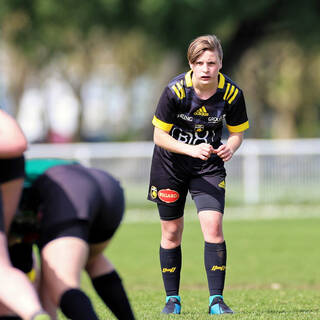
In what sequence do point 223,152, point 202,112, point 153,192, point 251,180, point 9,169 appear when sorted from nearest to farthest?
point 9,169 → point 223,152 → point 202,112 → point 153,192 → point 251,180

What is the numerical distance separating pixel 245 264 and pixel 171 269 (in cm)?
549

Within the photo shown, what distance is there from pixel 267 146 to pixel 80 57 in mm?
24147

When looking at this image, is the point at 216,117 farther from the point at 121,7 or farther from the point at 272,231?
the point at 121,7

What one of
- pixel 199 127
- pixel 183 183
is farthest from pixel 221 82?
pixel 183 183

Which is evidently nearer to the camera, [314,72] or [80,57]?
[80,57]

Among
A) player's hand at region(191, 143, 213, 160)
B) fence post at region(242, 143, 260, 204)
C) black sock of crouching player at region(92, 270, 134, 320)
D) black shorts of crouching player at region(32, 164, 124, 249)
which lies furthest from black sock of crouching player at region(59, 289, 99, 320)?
fence post at region(242, 143, 260, 204)

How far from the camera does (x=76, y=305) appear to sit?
4.55m

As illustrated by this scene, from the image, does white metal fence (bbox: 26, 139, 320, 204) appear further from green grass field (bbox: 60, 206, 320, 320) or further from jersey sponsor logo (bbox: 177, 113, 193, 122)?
jersey sponsor logo (bbox: 177, 113, 193, 122)

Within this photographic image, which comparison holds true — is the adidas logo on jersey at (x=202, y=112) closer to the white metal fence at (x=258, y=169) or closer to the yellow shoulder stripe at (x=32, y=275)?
the yellow shoulder stripe at (x=32, y=275)

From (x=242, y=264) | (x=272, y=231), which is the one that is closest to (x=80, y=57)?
(x=272, y=231)

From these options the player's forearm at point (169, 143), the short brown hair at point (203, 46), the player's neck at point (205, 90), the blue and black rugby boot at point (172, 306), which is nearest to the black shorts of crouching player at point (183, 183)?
the player's forearm at point (169, 143)

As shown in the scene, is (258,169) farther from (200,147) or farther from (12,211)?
(12,211)

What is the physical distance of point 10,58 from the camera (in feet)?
151

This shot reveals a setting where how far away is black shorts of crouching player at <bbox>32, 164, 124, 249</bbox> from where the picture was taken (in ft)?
15.0
